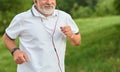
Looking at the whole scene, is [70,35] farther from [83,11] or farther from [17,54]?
→ [83,11]

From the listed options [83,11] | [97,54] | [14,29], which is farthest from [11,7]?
[14,29]

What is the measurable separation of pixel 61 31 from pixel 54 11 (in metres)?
0.21

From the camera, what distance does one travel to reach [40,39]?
4.29 metres

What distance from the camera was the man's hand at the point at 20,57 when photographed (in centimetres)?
414

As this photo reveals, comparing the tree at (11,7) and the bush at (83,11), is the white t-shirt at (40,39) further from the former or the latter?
the bush at (83,11)

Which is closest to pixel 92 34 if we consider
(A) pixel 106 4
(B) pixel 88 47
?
(B) pixel 88 47

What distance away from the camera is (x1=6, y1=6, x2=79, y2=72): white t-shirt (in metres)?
4.30

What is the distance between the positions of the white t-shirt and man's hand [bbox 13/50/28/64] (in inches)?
3.5

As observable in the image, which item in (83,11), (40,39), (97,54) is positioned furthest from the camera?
(83,11)

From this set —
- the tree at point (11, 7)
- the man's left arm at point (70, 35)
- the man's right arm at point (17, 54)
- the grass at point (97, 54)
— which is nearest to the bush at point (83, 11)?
the tree at point (11, 7)

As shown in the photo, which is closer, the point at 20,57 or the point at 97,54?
the point at 20,57

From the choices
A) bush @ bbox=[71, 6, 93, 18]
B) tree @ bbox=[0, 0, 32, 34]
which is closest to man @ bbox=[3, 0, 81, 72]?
tree @ bbox=[0, 0, 32, 34]

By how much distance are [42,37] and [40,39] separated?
0.03 m

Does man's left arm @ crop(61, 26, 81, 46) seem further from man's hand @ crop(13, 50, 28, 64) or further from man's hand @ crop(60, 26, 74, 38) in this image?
man's hand @ crop(13, 50, 28, 64)
